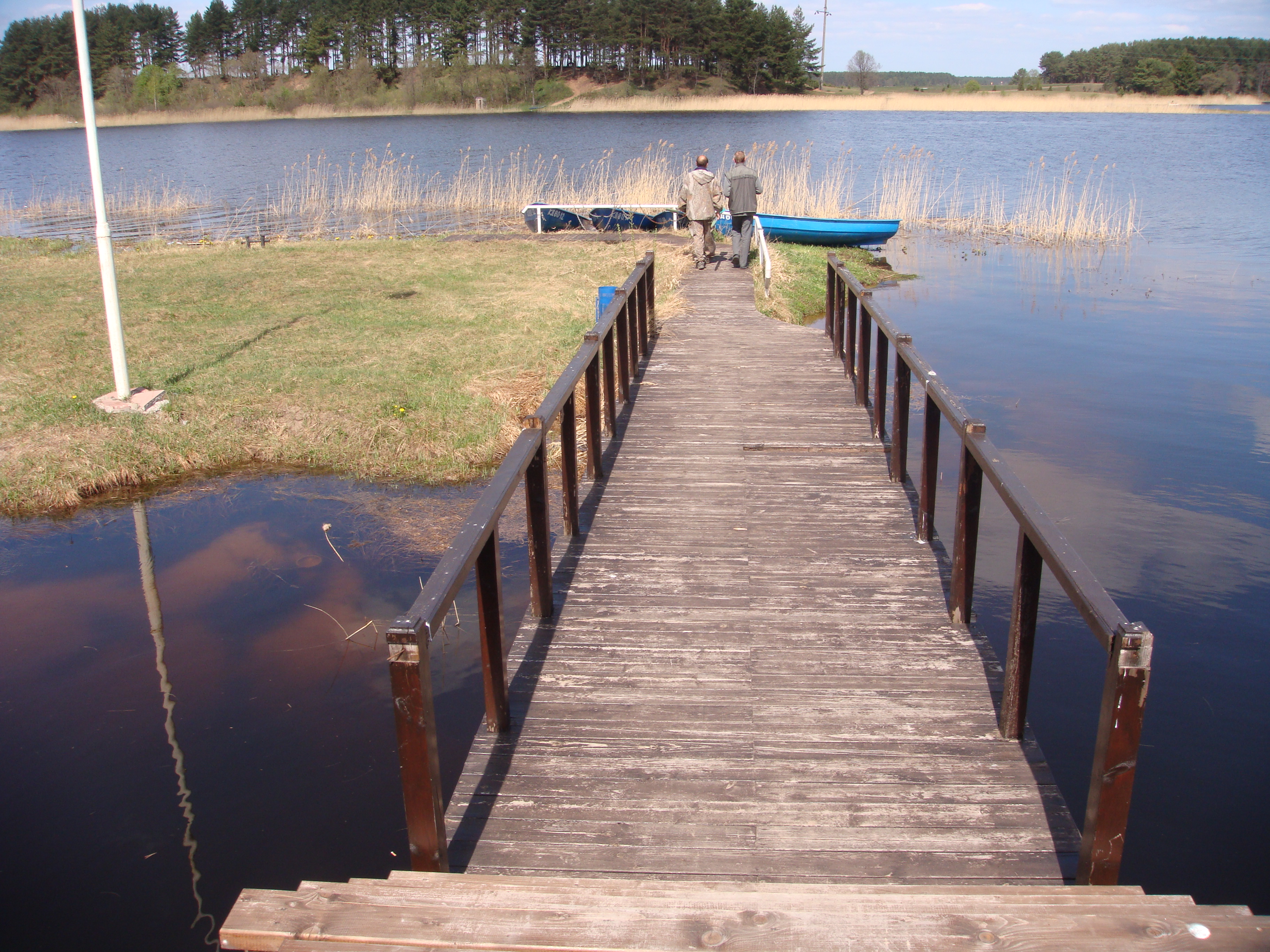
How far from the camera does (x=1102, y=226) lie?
899 inches

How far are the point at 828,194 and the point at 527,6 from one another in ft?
230

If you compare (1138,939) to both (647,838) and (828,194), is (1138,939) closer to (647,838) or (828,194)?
(647,838)

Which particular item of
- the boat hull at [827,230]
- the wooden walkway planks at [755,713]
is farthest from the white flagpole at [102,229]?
the boat hull at [827,230]

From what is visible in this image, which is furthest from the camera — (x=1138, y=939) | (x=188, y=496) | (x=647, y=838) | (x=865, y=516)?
(x=188, y=496)

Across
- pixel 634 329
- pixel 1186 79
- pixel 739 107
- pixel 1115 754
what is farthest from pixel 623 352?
pixel 1186 79

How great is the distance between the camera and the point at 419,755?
9.49 feet

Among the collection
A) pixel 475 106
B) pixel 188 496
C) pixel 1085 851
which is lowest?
pixel 188 496

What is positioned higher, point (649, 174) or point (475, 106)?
point (475, 106)

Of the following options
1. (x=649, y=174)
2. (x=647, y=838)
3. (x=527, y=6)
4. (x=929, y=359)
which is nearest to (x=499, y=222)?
(x=649, y=174)

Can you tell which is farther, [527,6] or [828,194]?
[527,6]

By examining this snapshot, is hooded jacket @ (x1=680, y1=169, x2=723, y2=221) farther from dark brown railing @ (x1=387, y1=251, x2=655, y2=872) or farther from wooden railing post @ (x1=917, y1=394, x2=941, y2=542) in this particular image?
wooden railing post @ (x1=917, y1=394, x2=941, y2=542)

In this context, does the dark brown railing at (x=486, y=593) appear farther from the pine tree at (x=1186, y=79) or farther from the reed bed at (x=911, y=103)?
the pine tree at (x=1186, y=79)

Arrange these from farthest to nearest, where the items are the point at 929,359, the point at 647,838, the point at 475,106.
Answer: the point at 475,106
the point at 929,359
the point at 647,838

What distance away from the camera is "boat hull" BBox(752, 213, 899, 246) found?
66.3ft
